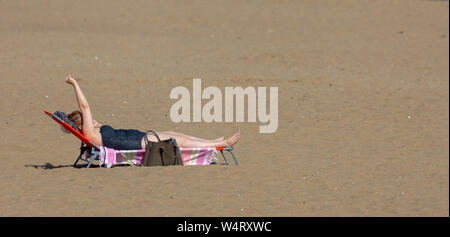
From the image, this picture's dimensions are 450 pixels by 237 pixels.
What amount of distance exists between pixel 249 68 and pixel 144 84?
10.7 feet

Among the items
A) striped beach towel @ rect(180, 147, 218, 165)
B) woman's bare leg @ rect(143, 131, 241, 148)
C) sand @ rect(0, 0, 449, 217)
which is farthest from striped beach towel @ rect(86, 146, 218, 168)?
sand @ rect(0, 0, 449, 217)

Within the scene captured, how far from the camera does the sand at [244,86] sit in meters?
7.91

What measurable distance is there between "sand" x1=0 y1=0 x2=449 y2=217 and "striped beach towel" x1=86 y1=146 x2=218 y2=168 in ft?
0.71

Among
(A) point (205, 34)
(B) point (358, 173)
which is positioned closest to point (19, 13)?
(A) point (205, 34)

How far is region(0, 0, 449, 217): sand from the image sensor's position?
7.91m

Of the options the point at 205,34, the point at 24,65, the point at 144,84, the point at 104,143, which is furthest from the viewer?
the point at 205,34

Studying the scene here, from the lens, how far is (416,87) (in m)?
16.4

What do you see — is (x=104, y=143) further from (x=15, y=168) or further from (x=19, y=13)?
(x=19, y=13)

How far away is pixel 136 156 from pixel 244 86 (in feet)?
22.6

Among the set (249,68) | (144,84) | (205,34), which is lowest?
(144,84)

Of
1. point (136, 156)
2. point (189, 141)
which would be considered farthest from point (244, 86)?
point (136, 156)

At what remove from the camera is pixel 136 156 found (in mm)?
9141

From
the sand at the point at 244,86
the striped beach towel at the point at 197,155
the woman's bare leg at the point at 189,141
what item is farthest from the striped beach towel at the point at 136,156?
the sand at the point at 244,86

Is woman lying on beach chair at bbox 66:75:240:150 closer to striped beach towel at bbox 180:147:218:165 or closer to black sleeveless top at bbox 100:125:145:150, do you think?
black sleeveless top at bbox 100:125:145:150
